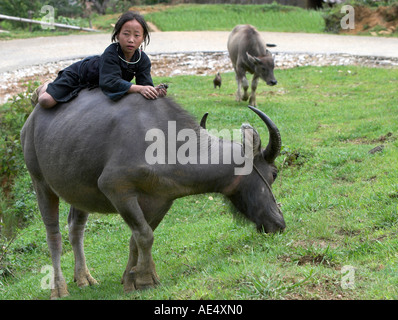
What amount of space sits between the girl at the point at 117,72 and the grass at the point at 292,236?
2.03 ft

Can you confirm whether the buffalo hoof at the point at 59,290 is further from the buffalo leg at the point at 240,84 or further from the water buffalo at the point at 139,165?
the buffalo leg at the point at 240,84

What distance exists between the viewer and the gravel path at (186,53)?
18497mm

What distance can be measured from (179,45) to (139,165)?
17.6m

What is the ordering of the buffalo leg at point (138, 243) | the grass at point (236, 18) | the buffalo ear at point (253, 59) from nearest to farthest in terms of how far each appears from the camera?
the buffalo leg at point (138, 243) → the buffalo ear at point (253, 59) → the grass at point (236, 18)

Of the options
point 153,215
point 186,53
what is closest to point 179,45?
point 186,53

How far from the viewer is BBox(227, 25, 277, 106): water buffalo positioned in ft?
48.2

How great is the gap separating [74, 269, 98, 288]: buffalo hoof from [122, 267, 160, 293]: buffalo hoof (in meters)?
1.09

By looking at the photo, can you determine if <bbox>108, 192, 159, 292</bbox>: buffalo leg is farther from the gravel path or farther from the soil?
the soil

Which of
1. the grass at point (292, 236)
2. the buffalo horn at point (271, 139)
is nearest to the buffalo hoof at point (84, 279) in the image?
the grass at point (292, 236)

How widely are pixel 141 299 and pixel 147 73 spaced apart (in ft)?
7.57

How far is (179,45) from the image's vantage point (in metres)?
22.2

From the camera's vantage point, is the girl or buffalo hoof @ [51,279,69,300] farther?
buffalo hoof @ [51,279,69,300]

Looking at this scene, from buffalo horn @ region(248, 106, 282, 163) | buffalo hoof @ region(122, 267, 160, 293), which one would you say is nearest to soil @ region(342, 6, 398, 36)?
buffalo horn @ region(248, 106, 282, 163)
